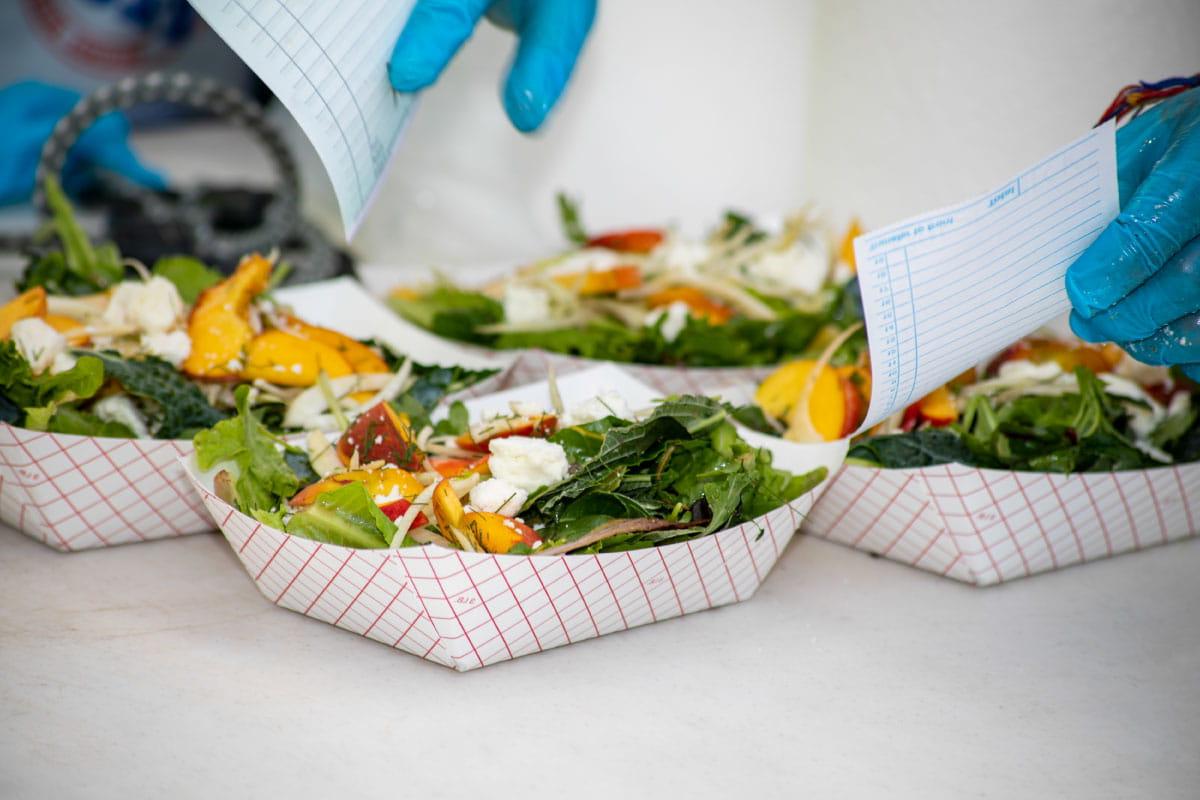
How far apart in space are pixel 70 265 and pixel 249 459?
22.6 inches

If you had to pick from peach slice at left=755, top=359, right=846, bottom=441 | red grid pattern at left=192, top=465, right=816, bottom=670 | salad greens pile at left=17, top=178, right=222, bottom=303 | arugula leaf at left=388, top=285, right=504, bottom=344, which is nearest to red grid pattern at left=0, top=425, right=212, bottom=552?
red grid pattern at left=192, top=465, right=816, bottom=670

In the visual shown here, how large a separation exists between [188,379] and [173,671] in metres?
0.37

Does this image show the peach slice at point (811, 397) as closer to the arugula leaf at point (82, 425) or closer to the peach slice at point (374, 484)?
the peach slice at point (374, 484)

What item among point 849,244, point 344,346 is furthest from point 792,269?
point 344,346

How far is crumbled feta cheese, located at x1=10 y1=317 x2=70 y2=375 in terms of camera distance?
112 cm

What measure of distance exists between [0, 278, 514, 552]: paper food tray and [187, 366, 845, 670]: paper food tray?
88 millimetres

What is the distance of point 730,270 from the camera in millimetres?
1704

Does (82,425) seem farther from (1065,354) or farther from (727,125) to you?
(727,125)

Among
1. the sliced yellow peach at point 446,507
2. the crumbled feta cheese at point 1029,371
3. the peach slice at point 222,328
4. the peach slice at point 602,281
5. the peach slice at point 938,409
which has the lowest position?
the peach slice at point 222,328

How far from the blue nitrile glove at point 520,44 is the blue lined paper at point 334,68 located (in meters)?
0.02

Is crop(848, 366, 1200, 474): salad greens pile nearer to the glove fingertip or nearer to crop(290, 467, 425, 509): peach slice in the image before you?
the glove fingertip

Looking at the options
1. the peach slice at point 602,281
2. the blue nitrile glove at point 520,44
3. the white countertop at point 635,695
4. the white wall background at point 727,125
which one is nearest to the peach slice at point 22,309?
the white countertop at point 635,695

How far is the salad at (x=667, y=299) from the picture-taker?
1463 millimetres

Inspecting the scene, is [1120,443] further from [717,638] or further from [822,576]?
[717,638]
